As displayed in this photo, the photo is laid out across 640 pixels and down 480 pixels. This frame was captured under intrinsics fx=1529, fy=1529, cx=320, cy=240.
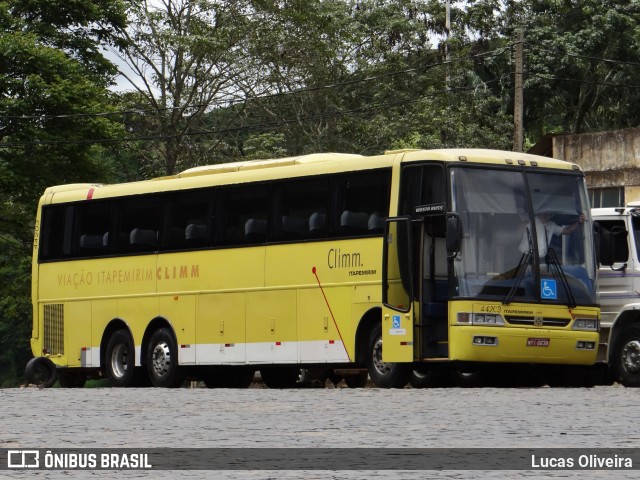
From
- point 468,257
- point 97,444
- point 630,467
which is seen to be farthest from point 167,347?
point 630,467

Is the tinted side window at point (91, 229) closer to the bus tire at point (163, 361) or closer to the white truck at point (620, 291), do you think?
the bus tire at point (163, 361)

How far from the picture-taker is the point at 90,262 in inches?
1083

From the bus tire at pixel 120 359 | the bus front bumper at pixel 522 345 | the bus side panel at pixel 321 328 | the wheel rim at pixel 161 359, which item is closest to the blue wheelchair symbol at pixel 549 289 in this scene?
the bus front bumper at pixel 522 345

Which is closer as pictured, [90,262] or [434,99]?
[90,262]

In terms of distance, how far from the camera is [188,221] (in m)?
25.7

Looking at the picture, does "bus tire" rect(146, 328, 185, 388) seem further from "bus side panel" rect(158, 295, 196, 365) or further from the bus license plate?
the bus license plate

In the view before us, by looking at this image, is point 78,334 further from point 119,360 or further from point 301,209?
point 301,209

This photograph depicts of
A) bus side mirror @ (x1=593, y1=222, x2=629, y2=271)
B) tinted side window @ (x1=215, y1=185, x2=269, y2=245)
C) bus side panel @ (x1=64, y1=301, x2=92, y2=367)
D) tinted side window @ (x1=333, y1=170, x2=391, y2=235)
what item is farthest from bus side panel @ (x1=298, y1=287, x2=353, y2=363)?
bus side panel @ (x1=64, y1=301, x2=92, y2=367)

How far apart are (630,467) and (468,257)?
11.2 m

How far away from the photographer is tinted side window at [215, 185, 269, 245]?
79.5 feet

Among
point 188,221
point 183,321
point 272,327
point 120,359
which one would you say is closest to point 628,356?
point 272,327

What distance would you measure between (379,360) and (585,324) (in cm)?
298

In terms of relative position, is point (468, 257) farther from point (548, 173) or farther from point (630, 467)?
point (630, 467)

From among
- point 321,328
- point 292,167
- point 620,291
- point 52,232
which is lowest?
point 321,328
